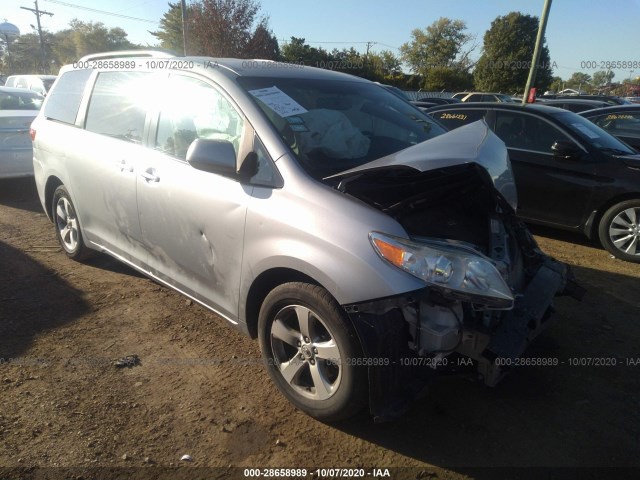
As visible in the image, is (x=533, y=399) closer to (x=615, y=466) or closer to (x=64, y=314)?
(x=615, y=466)

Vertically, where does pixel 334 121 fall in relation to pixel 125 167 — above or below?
above

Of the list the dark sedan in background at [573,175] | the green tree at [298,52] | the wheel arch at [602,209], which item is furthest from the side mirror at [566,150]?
the green tree at [298,52]

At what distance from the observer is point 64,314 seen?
3586 mm

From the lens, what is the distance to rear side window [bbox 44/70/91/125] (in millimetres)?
4113

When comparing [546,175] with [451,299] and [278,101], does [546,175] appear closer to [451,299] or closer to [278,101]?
[278,101]

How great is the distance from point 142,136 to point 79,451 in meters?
2.08

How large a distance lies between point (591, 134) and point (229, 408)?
5.17 m

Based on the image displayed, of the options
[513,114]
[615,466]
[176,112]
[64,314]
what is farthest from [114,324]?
[513,114]

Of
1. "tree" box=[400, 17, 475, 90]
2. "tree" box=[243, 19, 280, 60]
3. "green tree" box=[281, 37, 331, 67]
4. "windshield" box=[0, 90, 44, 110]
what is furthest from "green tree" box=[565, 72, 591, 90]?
"windshield" box=[0, 90, 44, 110]

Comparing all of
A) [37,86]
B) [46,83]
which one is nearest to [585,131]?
[46,83]

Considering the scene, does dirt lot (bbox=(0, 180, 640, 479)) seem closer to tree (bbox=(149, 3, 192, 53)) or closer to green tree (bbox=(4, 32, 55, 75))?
tree (bbox=(149, 3, 192, 53))

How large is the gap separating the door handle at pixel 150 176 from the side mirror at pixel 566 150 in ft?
14.4

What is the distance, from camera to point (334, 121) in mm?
2916

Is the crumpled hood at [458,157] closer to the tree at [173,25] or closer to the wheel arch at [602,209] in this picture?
the wheel arch at [602,209]
